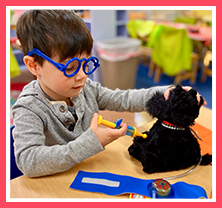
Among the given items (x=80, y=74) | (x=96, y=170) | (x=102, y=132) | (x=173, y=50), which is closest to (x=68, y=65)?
(x=80, y=74)

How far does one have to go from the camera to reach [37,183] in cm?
56

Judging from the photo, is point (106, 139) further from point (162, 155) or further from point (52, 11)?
point (52, 11)

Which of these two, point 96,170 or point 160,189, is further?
point 96,170

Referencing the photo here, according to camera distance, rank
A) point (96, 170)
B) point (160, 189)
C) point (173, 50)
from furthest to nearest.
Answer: point (173, 50) < point (96, 170) < point (160, 189)

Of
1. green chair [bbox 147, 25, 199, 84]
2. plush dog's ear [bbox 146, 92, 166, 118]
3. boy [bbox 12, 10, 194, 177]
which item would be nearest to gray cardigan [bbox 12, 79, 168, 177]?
boy [bbox 12, 10, 194, 177]

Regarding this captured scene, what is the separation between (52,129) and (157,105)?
0.30 m

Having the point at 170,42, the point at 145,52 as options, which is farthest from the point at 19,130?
the point at 145,52

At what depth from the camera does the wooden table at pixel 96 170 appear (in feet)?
1.74

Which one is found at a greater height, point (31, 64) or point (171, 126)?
point (31, 64)

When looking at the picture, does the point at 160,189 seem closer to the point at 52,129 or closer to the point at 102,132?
the point at 102,132

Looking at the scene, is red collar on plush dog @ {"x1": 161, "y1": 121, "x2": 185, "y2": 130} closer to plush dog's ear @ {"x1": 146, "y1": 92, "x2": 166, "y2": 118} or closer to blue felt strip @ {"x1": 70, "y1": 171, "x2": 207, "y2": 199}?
plush dog's ear @ {"x1": 146, "y1": 92, "x2": 166, "y2": 118}

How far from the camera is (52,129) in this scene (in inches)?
25.1

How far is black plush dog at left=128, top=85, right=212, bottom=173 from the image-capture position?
0.57 m
